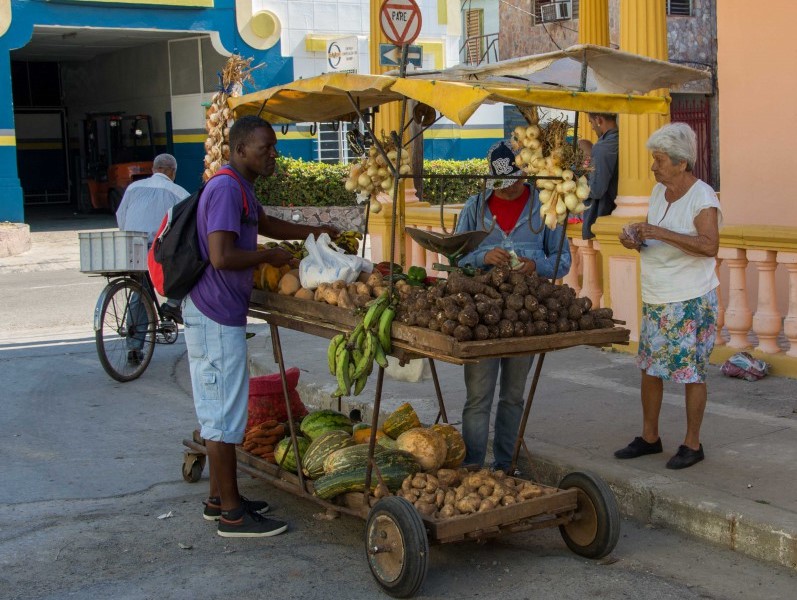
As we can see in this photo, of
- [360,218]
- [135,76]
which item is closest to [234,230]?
[360,218]

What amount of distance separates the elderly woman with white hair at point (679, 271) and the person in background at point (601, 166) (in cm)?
320

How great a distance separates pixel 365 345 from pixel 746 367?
3.96 metres

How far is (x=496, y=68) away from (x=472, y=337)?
1.79 m

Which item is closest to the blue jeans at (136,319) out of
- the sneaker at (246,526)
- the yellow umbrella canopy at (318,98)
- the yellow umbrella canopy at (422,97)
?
the yellow umbrella canopy at (318,98)

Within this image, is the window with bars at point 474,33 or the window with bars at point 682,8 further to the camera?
the window with bars at point 474,33

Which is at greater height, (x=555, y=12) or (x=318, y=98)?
(x=555, y=12)

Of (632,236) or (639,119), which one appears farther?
(639,119)

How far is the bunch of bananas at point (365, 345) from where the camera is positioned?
16.0 feet

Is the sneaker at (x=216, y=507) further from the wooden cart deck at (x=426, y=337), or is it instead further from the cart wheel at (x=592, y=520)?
the cart wheel at (x=592, y=520)

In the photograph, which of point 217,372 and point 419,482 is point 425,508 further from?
point 217,372

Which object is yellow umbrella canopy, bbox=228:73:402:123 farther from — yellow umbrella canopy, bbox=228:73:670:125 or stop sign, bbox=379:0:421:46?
stop sign, bbox=379:0:421:46

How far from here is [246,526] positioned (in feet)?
17.5

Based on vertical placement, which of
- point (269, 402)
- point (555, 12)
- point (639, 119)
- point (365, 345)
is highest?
point (555, 12)

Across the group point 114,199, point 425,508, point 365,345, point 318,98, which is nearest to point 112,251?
point 318,98
